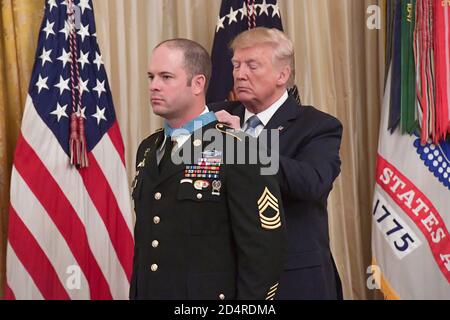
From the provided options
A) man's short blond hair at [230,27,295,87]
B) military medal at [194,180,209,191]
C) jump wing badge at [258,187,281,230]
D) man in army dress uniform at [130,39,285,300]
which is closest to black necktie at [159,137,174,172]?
man in army dress uniform at [130,39,285,300]

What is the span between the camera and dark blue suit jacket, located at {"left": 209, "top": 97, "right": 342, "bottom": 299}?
2443 mm

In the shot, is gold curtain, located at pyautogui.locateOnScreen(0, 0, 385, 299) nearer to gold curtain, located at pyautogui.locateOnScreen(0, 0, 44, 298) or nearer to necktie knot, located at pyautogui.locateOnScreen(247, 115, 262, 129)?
gold curtain, located at pyautogui.locateOnScreen(0, 0, 44, 298)

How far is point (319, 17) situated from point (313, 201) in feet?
6.70

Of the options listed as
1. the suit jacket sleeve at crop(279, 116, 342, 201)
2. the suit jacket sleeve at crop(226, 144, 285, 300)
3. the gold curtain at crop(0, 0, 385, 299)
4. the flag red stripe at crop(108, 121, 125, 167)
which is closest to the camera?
the suit jacket sleeve at crop(226, 144, 285, 300)

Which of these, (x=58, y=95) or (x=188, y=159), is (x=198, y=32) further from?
(x=188, y=159)

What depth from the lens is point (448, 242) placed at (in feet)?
12.9

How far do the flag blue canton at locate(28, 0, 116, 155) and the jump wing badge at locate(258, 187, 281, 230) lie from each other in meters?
1.77

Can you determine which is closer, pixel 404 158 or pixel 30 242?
pixel 30 242

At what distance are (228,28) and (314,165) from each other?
5.35ft

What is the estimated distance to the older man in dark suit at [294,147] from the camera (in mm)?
2473

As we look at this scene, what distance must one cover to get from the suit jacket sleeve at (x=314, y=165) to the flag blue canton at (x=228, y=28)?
1.32 meters

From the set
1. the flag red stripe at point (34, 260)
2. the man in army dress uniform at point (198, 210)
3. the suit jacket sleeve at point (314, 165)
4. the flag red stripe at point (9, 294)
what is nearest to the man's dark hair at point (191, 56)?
the man in army dress uniform at point (198, 210)
